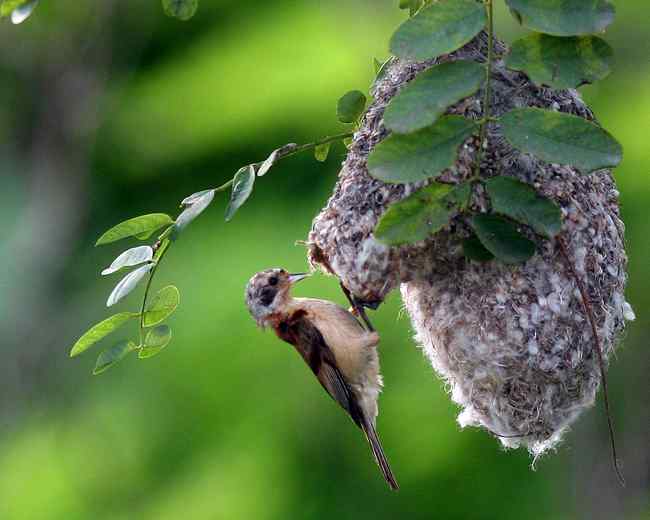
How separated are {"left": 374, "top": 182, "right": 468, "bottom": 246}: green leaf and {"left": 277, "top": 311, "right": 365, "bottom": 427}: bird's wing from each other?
0.99 meters

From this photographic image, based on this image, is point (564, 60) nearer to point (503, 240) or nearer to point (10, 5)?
point (503, 240)

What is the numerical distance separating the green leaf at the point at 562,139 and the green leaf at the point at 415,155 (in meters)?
0.14

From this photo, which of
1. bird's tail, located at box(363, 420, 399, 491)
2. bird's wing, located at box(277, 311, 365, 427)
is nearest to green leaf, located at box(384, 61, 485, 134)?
bird's wing, located at box(277, 311, 365, 427)

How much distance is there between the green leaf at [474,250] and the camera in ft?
8.26

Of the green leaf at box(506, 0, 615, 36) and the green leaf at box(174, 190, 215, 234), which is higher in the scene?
the green leaf at box(506, 0, 615, 36)

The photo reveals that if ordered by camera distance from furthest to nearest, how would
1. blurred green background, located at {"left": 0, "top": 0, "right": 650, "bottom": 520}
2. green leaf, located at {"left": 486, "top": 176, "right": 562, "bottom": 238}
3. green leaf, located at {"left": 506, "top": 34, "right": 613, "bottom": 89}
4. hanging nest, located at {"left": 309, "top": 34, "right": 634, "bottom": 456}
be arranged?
blurred green background, located at {"left": 0, "top": 0, "right": 650, "bottom": 520}
hanging nest, located at {"left": 309, "top": 34, "right": 634, "bottom": 456}
green leaf, located at {"left": 486, "top": 176, "right": 562, "bottom": 238}
green leaf, located at {"left": 506, "top": 34, "right": 613, "bottom": 89}

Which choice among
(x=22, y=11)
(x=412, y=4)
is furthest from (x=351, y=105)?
(x=22, y=11)

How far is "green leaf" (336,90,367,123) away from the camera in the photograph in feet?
9.62

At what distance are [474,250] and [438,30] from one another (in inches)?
21.6

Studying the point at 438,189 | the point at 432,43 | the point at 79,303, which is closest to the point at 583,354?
the point at 438,189

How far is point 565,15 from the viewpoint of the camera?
2.14m

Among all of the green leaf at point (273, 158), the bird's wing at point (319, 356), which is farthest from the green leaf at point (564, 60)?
the bird's wing at point (319, 356)

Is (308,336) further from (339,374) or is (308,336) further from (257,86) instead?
(257,86)

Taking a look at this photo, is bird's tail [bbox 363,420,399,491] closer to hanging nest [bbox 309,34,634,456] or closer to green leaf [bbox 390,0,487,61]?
hanging nest [bbox 309,34,634,456]
